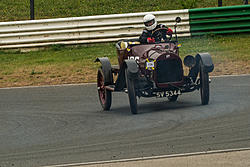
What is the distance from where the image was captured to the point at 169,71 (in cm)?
1022

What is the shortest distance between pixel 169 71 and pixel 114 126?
1721 mm

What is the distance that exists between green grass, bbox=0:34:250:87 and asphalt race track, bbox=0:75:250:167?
240 centimetres

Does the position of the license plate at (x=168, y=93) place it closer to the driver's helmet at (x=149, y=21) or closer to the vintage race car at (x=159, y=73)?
the vintage race car at (x=159, y=73)

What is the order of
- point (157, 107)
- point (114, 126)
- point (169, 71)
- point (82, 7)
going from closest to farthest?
point (114, 126), point (169, 71), point (157, 107), point (82, 7)

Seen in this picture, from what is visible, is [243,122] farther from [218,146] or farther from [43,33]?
[43,33]

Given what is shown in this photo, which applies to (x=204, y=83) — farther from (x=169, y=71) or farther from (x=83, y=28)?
(x=83, y=28)

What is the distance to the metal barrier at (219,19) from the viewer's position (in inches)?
755

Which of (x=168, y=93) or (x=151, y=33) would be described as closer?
A: (x=168, y=93)

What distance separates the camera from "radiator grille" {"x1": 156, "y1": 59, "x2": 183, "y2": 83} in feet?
33.3

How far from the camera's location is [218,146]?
23.4ft

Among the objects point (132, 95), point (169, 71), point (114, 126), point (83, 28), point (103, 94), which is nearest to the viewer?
point (114, 126)

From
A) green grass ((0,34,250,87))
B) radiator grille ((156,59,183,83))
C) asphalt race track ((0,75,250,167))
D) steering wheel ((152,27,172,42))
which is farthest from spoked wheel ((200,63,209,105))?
green grass ((0,34,250,87))

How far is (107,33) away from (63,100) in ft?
25.2

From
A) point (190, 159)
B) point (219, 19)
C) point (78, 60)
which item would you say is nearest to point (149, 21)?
point (190, 159)
